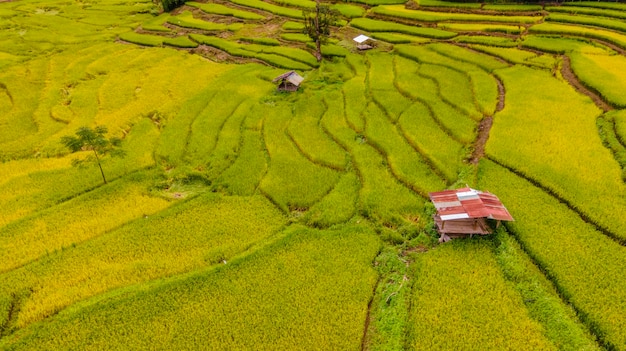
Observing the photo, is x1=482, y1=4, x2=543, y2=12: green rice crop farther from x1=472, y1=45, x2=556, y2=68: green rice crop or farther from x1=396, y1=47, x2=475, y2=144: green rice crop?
x1=396, y1=47, x2=475, y2=144: green rice crop

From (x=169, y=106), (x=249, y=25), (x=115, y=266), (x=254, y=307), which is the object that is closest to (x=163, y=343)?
(x=254, y=307)

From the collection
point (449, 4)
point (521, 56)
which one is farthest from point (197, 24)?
point (521, 56)

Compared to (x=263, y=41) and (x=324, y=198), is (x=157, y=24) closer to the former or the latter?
(x=263, y=41)

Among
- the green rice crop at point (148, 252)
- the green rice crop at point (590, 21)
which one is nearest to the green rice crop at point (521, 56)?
the green rice crop at point (590, 21)

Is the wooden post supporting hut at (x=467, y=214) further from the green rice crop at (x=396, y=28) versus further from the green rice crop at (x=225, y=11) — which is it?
the green rice crop at (x=225, y=11)

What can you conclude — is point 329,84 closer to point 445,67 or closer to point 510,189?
point 445,67

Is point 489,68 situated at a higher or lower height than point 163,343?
higher
